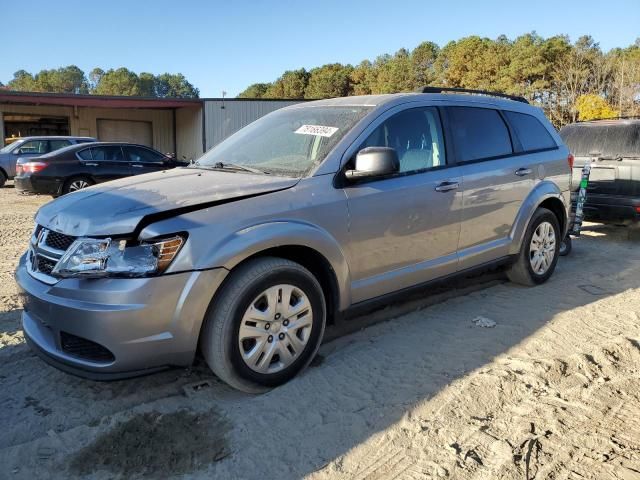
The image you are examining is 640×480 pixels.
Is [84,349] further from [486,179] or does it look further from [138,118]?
[138,118]

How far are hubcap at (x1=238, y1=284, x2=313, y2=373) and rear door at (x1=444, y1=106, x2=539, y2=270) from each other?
1.71 meters

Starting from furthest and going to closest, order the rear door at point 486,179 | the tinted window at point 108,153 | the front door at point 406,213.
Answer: the tinted window at point 108,153 → the rear door at point 486,179 → the front door at point 406,213

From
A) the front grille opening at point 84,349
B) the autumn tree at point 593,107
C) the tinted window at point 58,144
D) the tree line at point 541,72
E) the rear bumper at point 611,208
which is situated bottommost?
the front grille opening at point 84,349

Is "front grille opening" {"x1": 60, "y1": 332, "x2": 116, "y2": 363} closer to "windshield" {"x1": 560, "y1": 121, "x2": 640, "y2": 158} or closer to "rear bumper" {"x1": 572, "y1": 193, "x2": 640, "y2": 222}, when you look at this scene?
"rear bumper" {"x1": 572, "y1": 193, "x2": 640, "y2": 222}

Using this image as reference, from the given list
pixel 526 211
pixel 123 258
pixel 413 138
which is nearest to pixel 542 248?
pixel 526 211

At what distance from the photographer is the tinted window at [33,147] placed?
1564cm

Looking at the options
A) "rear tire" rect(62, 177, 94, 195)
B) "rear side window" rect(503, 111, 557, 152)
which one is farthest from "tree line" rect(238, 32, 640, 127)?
"rear side window" rect(503, 111, 557, 152)

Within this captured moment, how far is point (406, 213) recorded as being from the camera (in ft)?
12.4

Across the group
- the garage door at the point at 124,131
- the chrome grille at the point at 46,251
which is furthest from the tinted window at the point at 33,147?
the chrome grille at the point at 46,251

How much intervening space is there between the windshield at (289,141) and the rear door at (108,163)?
8789 mm

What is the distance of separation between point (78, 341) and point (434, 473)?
1945mm

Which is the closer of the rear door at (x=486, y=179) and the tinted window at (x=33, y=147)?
the rear door at (x=486, y=179)

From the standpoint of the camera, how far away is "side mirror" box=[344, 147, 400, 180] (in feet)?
11.0

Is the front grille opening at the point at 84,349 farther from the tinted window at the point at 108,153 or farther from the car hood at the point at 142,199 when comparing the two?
the tinted window at the point at 108,153
